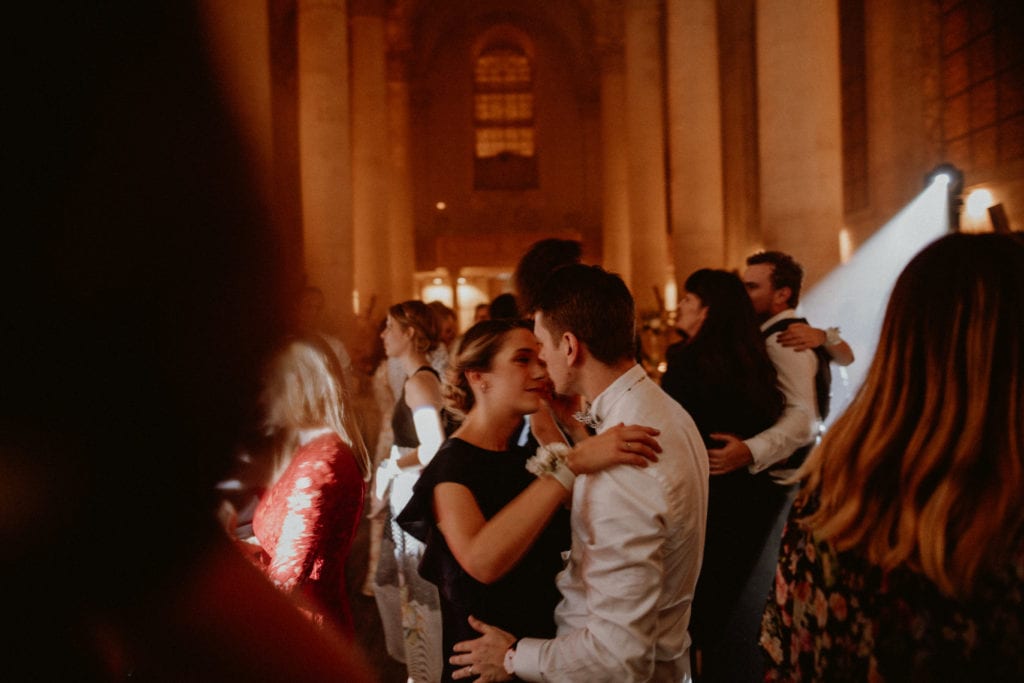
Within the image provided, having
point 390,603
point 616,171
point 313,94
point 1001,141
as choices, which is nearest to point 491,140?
point 616,171

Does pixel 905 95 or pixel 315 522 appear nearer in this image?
pixel 315 522

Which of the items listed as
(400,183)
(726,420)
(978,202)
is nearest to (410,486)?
(726,420)

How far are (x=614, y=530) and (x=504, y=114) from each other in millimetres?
29495

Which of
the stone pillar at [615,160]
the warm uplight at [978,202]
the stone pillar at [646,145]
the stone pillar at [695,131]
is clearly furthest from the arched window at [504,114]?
the warm uplight at [978,202]

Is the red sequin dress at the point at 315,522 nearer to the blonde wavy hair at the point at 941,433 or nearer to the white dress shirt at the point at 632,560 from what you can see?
the white dress shirt at the point at 632,560

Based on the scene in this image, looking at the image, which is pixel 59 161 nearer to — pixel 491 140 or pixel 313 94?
pixel 313 94

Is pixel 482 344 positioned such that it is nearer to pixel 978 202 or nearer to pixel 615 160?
pixel 978 202

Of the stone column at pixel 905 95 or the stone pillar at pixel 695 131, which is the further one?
the stone column at pixel 905 95

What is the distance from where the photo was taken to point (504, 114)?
29672mm

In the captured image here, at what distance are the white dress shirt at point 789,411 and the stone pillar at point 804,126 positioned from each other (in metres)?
3.52

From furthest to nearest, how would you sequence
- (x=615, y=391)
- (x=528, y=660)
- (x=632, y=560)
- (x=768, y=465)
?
1. (x=768, y=465)
2. (x=615, y=391)
3. (x=528, y=660)
4. (x=632, y=560)

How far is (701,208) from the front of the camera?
39.2 feet

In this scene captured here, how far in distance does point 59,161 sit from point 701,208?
1216 cm

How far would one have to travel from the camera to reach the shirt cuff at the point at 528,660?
1804 millimetres
